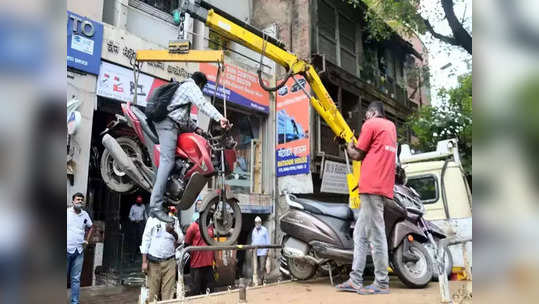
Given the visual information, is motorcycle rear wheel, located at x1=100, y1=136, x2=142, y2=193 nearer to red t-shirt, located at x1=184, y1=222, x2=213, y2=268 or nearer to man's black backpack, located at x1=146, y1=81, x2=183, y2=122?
man's black backpack, located at x1=146, y1=81, x2=183, y2=122

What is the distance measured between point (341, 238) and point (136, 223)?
5771 millimetres

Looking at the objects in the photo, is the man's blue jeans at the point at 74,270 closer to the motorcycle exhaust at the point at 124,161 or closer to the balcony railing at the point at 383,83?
the motorcycle exhaust at the point at 124,161

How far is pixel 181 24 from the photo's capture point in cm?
379

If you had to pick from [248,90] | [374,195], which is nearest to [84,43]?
[248,90]

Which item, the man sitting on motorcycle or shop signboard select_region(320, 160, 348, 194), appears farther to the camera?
shop signboard select_region(320, 160, 348, 194)

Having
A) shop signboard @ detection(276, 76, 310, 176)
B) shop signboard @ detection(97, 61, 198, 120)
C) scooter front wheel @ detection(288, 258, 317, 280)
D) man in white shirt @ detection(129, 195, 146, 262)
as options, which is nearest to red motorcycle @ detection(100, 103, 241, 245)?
scooter front wheel @ detection(288, 258, 317, 280)

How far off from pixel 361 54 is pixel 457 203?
9.21 metres

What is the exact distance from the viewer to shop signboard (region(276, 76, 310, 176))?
428 inches

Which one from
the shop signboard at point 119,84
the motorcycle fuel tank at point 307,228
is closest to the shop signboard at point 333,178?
the shop signboard at point 119,84

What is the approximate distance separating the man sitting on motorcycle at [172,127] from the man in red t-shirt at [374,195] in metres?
1.39

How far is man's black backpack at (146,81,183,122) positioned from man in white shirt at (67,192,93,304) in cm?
309

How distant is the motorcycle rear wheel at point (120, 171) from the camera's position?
148 inches

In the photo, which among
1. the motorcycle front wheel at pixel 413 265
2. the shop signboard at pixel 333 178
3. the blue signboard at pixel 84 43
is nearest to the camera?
the motorcycle front wheel at pixel 413 265

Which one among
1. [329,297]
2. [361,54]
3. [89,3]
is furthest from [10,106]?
[361,54]
